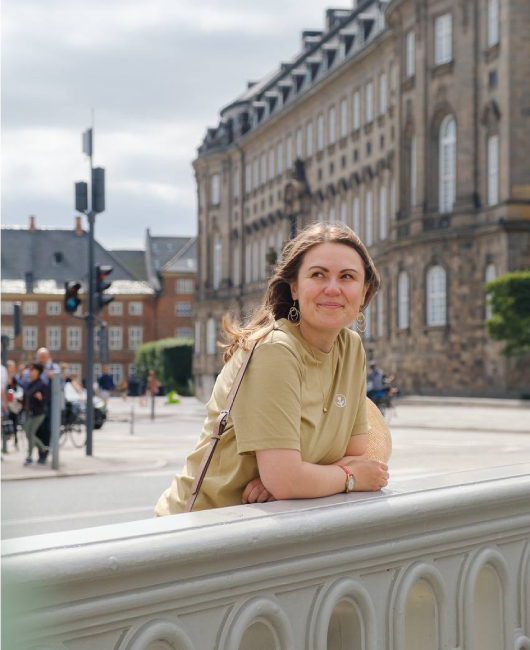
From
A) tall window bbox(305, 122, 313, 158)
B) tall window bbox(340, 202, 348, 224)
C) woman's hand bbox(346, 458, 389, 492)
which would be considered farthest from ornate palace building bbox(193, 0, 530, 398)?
woman's hand bbox(346, 458, 389, 492)

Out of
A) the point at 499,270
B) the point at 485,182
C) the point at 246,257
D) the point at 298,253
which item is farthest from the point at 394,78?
the point at 298,253

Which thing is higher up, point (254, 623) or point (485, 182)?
point (485, 182)

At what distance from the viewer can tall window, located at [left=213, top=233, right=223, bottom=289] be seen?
84250 mm

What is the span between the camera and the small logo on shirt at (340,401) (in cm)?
337

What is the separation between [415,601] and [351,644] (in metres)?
0.28

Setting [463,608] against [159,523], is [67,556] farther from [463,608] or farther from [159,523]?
[463,608]

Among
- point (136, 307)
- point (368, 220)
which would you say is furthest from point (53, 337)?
point (368, 220)

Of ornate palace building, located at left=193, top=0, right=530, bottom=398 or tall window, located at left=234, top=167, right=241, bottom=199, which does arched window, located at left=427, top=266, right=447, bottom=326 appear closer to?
ornate palace building, located at left=193, top=0, right=530, bottom=398

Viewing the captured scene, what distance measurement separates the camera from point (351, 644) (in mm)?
2846

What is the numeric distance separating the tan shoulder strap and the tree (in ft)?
125

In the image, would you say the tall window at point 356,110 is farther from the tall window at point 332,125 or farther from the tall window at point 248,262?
the tall window at point 248,262

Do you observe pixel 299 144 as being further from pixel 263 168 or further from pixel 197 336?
pixel 197 336

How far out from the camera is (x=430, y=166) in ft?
159

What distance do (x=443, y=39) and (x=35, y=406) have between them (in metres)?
35.5
